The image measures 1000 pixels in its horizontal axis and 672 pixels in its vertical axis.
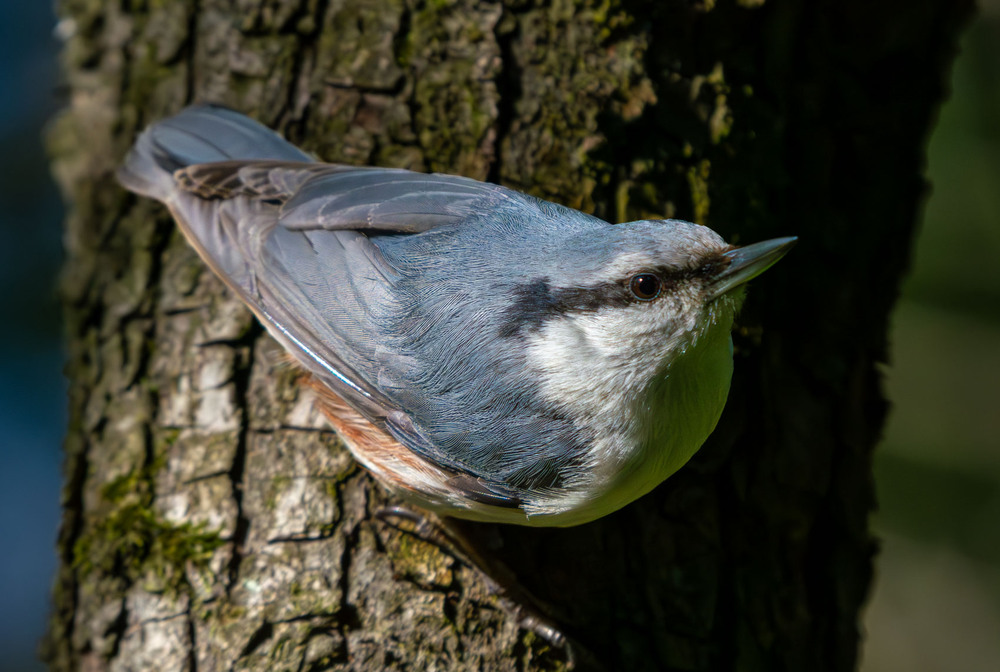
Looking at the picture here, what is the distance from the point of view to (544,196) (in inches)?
98.1

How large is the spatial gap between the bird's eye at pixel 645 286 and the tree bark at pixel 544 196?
617 mm

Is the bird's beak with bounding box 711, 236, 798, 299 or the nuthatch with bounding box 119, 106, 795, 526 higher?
the bird's beak with bounding box 711, 236, 798, 299

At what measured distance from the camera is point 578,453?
6.68 ft

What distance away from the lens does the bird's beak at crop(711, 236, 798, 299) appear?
6.09 ft

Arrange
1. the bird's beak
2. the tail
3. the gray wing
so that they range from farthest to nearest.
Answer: the tail
the gray wing
the bird's beak

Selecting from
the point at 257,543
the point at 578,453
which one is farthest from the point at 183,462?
the point at 578,453

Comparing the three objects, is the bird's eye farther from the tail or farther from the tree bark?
the tail

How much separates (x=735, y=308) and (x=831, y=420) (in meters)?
0.84

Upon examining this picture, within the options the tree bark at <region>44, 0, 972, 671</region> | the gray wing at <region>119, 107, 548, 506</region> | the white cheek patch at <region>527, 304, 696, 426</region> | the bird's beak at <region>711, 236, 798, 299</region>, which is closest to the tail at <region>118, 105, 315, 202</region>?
the gray wing at <region>119, 107, 548, 506</region>

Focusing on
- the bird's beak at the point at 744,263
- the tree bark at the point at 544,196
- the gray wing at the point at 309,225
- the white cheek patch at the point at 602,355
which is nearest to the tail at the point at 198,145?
the gray wing at the point at 309,225

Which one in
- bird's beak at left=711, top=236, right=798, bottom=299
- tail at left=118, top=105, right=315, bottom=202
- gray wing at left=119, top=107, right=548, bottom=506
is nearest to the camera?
bird's beak at left=711, top=236, right=798, bottom=299

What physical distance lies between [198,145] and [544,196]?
1200 mm

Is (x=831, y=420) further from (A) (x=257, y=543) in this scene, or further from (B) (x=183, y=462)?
(B) (x=183, y=462)

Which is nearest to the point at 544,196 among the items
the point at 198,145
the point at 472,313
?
the point at 472,313
